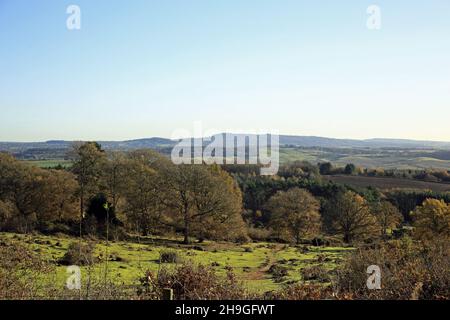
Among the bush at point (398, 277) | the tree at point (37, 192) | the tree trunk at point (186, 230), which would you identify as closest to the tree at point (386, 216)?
the tree trunk at point (186, 230)

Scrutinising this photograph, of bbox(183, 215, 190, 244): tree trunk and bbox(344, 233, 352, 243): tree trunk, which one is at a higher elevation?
bbox(183, 215, 190, 244): tree trunk

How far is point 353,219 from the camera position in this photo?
47.7 m

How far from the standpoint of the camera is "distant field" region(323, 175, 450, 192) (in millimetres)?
71688

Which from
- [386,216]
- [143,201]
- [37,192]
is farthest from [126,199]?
[386,216]

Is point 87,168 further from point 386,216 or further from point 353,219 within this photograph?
point 386,216

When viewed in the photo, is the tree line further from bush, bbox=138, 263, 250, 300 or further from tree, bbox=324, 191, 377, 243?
bush, bbox=138, 263, 250, 300

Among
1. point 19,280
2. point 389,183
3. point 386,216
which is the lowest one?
point 386,216

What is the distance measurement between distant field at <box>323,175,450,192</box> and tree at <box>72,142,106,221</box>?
153 ft

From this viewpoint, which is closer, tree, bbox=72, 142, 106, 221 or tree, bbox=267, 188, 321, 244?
tree, bbox=72, 142, 106, 221

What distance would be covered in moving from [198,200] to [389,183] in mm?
50333

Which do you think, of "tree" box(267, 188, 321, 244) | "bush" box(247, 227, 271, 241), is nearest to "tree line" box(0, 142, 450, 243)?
"bush" box(247, 227, 271, 241)

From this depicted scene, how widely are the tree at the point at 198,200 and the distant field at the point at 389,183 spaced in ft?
132

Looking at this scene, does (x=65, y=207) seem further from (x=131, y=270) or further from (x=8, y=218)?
(x=131, y=270)

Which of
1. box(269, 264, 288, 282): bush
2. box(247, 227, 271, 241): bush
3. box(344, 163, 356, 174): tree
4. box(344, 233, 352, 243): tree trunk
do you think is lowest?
box(344, 233, 352, 243): tree trunk
